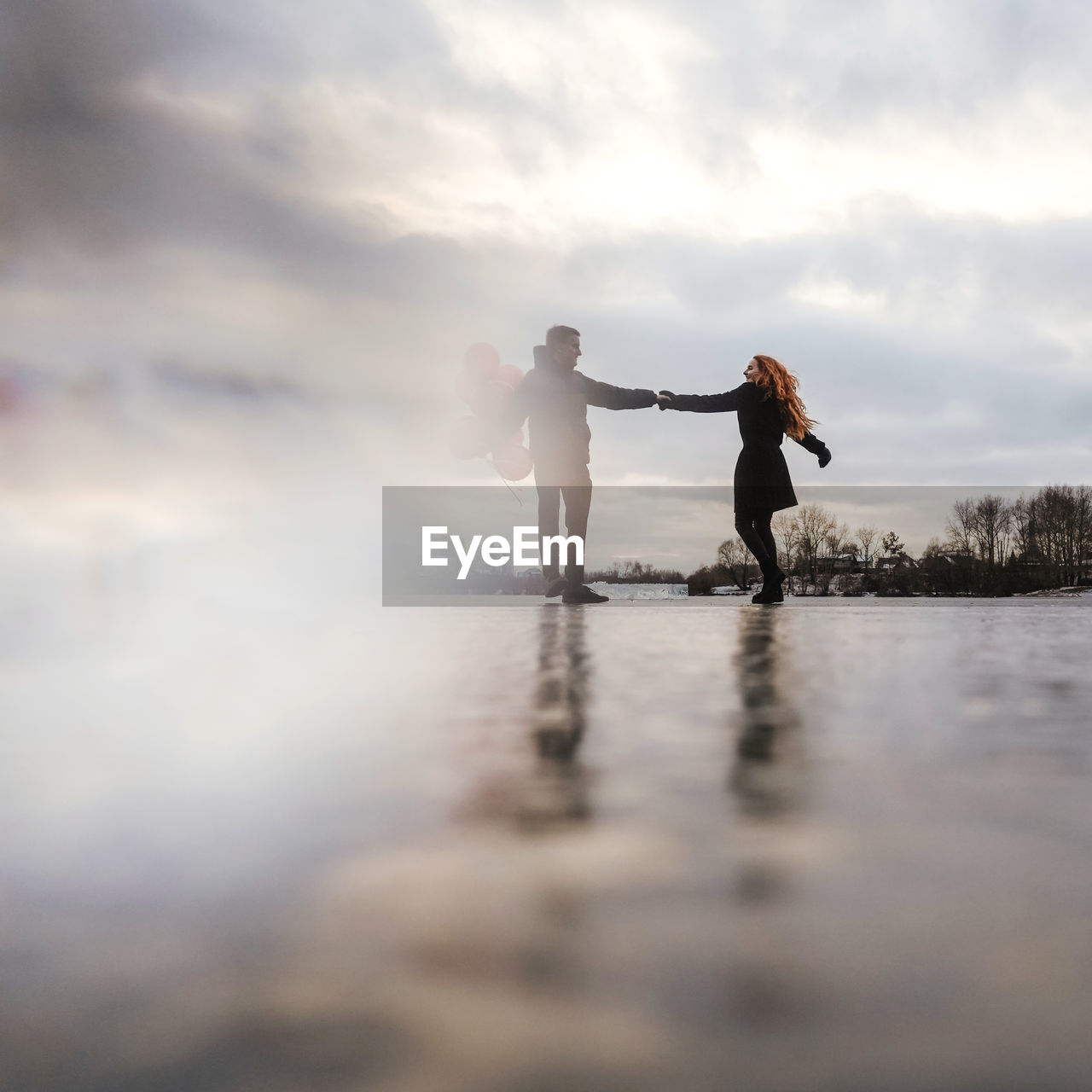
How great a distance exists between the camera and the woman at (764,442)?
18.8 ft

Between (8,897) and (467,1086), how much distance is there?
1.59 feet

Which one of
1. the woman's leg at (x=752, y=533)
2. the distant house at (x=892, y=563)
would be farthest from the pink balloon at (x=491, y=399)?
the distant house at (x=892, y=563)

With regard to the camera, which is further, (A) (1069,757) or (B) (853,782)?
(A) (1069,757)

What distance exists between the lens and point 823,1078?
1.34 feet

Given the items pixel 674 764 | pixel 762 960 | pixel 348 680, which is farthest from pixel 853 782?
pixel 348 680

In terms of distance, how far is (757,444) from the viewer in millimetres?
5801

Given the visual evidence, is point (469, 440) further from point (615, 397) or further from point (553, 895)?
point (553, 895)

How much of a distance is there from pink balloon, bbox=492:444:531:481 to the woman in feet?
4.41

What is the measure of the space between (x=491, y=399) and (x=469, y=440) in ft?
1.38

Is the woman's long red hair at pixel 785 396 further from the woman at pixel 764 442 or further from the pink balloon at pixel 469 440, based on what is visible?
the pink balloon at pixel 469 440

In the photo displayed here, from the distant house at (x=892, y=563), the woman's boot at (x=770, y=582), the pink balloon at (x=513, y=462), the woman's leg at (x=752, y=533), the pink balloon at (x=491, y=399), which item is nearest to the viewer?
the woman's leg at (x=752, y=533)

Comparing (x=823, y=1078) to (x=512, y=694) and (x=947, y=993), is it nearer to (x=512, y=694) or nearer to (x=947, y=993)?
(x=947, y=993)

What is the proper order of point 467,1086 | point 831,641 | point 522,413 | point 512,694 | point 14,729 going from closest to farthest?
point 467,1086, point 14,729, point 512,694, point 831,641, point 522,413

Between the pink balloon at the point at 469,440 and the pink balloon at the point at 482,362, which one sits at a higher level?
the pink balloon at the point at 482,362
